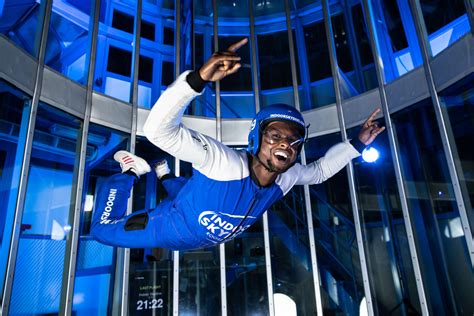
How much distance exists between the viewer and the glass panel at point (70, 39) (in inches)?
139

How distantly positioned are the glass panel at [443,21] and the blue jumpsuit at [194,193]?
1962mm

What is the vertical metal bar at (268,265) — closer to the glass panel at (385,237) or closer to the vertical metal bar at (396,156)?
the glass panel at (385,237)

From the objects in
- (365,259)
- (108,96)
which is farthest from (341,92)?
(108,96)

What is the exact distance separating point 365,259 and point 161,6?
14.5 feet

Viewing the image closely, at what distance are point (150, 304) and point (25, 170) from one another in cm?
196

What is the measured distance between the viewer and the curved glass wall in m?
3.09

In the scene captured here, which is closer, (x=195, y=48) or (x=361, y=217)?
(x=361, y=217)

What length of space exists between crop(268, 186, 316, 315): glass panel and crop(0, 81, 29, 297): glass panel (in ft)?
9.24

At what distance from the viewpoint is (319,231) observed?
4230 millimetres

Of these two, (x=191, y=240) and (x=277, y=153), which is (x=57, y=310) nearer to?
(x=191, y=240)

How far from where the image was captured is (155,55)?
4.70 metres

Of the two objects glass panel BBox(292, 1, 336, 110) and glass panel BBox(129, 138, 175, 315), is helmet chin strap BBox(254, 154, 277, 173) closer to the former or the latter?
glass panel BBox(129, 138, 175, 315)

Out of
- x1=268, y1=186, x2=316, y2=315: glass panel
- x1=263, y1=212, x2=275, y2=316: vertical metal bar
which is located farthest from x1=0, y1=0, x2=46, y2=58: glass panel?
x1=268, y1=186, x2=316, y2=315: glass panel

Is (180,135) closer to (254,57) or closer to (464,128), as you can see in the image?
(464,128)
